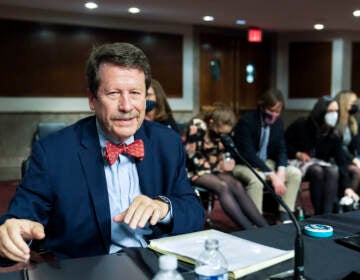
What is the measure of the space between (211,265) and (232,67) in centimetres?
847

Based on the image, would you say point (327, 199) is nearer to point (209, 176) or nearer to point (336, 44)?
point (209, 176)

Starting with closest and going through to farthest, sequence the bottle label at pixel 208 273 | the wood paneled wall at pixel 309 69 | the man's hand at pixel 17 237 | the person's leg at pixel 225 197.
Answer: the bottle label at pixel 208 273
the man's hand at pixel 17 237
the person's leg at pixel 225 197
the wood paneled wall at pixel 309 69

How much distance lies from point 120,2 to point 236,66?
3.31 meters

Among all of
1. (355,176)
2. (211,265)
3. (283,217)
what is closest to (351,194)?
(355,176)

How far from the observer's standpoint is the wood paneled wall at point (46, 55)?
7.16 meters

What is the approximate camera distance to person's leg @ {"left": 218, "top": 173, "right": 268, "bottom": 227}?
3.73 m

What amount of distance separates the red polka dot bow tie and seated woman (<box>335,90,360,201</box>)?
3.18 metres

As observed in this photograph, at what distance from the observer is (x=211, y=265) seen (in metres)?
1.01

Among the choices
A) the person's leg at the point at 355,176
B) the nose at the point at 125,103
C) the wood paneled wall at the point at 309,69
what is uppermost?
the wood paneled wall at the point at 309,69

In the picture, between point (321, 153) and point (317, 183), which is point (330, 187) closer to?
point (317, 183)

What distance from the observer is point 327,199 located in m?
4.20

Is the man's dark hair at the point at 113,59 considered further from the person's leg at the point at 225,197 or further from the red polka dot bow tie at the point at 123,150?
the person's leg at the point at 225,197

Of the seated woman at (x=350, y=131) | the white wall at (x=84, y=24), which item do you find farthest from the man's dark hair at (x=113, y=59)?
the white wall at (x=84, y=24)

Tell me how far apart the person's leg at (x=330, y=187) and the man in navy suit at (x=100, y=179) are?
2877 mm
